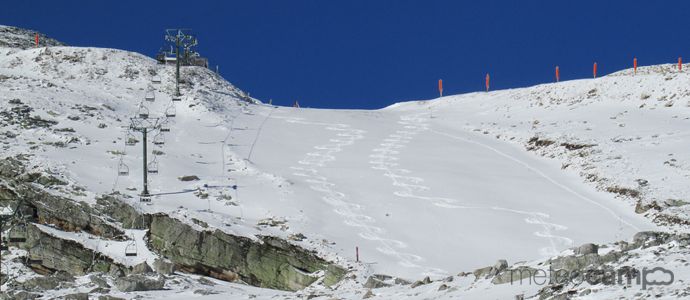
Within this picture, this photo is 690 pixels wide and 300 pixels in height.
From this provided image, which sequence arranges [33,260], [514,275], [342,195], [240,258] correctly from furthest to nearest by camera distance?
[342,195] → [240,258] → [33,260] → [514,275]

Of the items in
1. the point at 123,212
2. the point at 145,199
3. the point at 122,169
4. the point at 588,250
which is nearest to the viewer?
the point at 588,250

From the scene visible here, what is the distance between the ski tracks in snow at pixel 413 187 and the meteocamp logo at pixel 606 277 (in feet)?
33.5

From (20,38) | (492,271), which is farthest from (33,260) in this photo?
(20,38)

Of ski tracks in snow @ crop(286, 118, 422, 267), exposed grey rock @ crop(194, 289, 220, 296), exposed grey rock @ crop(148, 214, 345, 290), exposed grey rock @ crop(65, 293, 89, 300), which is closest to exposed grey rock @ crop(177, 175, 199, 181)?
ski tracks in snow @ crop(286, 118, 422, 267)

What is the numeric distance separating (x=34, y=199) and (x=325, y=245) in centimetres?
1063

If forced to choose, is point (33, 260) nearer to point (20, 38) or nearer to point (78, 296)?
point (78, 296)

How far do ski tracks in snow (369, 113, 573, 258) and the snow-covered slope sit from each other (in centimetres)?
12

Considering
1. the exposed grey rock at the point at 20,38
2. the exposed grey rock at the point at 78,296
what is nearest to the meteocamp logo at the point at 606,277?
the exposed grey rock at the point at 78,296

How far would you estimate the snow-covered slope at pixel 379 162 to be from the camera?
3181cm

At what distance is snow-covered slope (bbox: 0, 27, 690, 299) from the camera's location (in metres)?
31.8

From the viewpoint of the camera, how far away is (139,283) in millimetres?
23719

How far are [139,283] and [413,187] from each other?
56.1ft

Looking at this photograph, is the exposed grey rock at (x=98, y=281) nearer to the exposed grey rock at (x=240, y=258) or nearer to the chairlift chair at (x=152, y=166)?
the exposed grey rock at (x=240, y=258)

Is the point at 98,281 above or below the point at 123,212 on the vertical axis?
below
